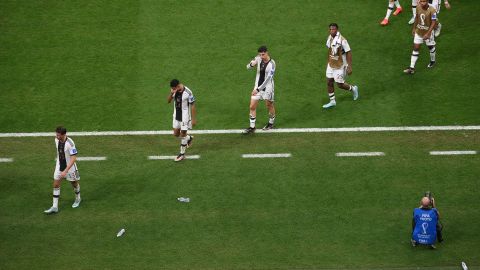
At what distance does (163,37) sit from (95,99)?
353cm

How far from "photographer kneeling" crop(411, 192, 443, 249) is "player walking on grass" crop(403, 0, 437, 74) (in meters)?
7.17

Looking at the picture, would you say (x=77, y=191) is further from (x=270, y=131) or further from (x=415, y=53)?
(x=415, y=53)

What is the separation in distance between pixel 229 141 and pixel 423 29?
6.73 meters

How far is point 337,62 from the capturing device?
2445cm

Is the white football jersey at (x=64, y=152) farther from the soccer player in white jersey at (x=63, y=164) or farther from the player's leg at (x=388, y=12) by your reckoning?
the player's leg at (x=388, y=12)

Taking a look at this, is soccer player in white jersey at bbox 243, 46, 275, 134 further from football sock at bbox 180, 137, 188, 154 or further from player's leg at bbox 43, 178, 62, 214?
player's leg at bbox 43, 178, 62, 214

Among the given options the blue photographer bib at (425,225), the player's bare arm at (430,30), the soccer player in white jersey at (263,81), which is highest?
the player's bare arm at (430,30)

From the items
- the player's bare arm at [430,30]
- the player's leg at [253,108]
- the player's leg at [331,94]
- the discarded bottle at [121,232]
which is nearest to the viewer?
the discarded bottle at [121,232]

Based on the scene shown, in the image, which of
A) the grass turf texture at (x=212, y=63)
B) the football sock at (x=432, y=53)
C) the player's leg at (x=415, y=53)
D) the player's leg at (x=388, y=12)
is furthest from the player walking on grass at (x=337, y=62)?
the player's leg at (x=388, y=12)

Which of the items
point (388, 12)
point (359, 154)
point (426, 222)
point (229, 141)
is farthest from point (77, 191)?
point (388, 12)

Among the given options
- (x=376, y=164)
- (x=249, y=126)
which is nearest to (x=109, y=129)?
(x=249, y=126)

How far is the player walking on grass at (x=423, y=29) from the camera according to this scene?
82.9ft

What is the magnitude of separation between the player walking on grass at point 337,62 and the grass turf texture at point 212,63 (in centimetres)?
53

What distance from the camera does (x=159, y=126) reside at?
2455 cm
